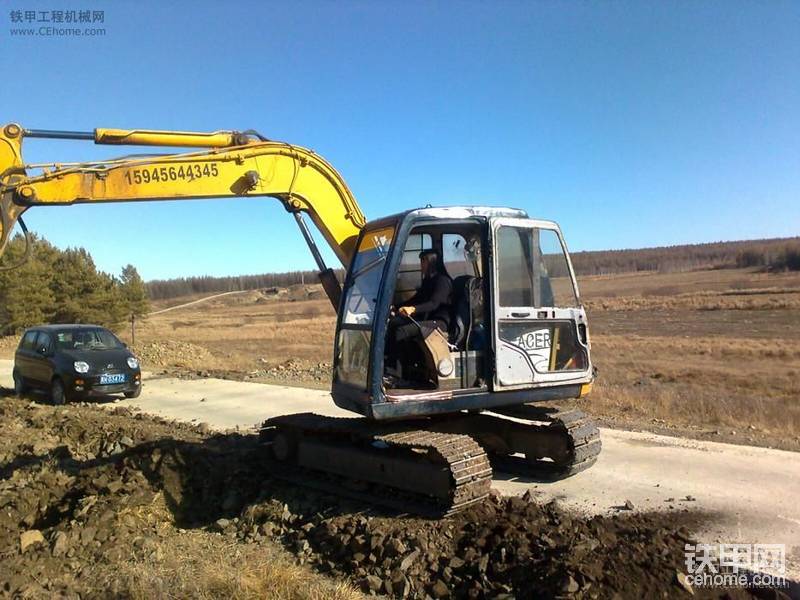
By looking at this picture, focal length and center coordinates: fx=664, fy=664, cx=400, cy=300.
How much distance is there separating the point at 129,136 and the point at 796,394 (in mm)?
15533

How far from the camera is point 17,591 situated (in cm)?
481

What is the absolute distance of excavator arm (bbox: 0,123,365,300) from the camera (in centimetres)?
679

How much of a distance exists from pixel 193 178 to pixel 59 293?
30.2 meters

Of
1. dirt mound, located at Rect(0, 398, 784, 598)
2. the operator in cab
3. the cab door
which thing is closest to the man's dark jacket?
the operator in cab

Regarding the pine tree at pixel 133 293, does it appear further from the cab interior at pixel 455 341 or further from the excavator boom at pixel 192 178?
the cab interior at pixel 455 341

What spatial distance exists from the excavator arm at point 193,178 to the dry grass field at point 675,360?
5.79 m

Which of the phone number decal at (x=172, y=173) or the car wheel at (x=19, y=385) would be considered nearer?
the phone number decal at (x=172, y=173)

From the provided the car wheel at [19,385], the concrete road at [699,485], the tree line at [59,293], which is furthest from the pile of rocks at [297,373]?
the tree line at [59,293]

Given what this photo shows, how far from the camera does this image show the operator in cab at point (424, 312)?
248 inches

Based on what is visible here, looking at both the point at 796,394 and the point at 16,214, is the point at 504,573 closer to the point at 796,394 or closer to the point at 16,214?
the point at 16,214

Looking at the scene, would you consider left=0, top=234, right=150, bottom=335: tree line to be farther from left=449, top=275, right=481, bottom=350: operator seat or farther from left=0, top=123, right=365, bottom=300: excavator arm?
left=449, top=275, right=481, bottom=350: operator seat

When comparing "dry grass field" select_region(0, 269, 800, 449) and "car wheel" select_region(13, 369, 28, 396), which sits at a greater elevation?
"car wheel" select_region(13, 369, 28, 396)

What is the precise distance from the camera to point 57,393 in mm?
14047

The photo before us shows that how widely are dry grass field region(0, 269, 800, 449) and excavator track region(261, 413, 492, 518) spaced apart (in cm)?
524
